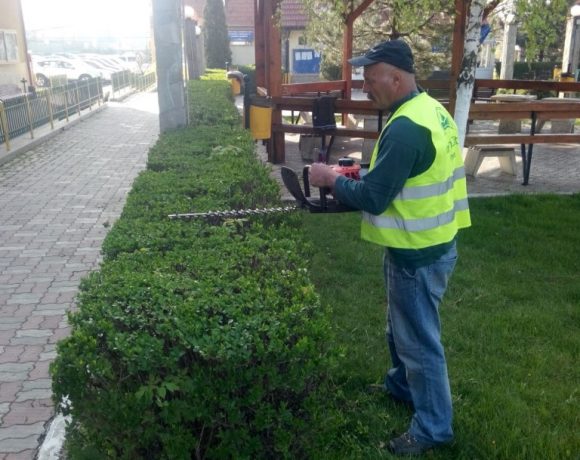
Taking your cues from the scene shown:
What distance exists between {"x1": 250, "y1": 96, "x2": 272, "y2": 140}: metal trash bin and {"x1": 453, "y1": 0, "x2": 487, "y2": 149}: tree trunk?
12.1 feet

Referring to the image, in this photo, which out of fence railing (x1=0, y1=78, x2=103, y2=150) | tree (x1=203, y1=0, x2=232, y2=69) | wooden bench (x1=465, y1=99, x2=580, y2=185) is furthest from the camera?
tree (x1=203, y1=0, x2=232, y2=69)

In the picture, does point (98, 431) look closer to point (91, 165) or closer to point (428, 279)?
point (428, 279)

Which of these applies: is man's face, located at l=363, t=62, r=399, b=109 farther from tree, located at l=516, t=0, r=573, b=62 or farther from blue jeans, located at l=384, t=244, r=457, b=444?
tree, located at l=516, t=0, r=573, b=62

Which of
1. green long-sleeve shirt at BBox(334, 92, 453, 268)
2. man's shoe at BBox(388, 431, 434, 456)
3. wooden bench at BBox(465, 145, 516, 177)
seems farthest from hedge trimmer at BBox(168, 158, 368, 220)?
wooden bench at BBox(465, 145, 516, 177)

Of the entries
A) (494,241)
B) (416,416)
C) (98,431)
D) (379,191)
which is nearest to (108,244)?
(98,431)

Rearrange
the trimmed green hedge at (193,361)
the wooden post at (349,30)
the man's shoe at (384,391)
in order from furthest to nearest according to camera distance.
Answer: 1. the wooden post at (349,30)
2. the man's shoe at (384,391)
3. the trimmed green hedge at (193,361)

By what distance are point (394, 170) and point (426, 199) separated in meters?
0.24

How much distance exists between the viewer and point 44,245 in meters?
6.68

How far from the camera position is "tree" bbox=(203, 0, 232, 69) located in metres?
33.0

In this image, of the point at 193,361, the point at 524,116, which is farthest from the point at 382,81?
the point at 524,116

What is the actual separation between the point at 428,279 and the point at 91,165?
9176mm

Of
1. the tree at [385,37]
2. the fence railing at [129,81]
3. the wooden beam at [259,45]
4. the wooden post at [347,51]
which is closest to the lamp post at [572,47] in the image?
the tree at [385,37]

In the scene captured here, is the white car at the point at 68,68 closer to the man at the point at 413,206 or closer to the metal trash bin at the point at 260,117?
the metal trash bin at the point at 260,117

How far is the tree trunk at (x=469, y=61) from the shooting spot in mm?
6527
